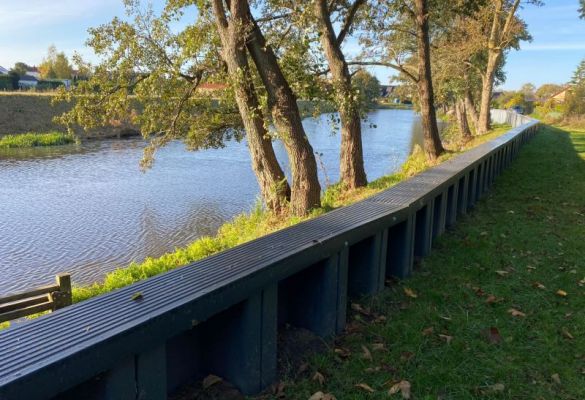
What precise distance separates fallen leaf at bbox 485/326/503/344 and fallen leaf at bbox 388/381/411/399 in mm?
1009

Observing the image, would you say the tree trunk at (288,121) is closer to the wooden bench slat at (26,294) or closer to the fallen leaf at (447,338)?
the wooden bench slat at (26,294)

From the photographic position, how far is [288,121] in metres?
9.24

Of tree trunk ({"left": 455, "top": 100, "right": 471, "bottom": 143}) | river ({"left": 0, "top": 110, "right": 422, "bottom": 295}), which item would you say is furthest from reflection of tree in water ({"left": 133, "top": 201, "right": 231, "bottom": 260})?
tree trunk ({"left": 455, "top": 100, "right": 471, "bottom": 143})

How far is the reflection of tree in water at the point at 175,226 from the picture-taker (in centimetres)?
1298

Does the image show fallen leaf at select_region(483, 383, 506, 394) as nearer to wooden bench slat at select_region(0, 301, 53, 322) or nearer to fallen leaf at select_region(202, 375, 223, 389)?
fallen leaf at select_region(202, 375, 223, 389)

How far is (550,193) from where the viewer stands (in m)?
9.70

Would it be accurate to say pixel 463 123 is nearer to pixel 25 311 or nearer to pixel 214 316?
pixel 25 311

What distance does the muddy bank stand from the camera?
120 ft

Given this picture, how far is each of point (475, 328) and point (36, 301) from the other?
536 cm

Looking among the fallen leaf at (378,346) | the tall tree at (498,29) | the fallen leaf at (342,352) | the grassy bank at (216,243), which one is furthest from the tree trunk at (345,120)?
the tall tree at (498,29)

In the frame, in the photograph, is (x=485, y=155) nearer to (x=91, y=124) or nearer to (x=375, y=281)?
(x=375, y=281)

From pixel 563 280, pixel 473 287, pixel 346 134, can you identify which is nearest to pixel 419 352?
pixel 473 287

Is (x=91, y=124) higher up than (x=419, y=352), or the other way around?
(x=91, y=124)

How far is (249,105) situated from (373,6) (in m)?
6.50
